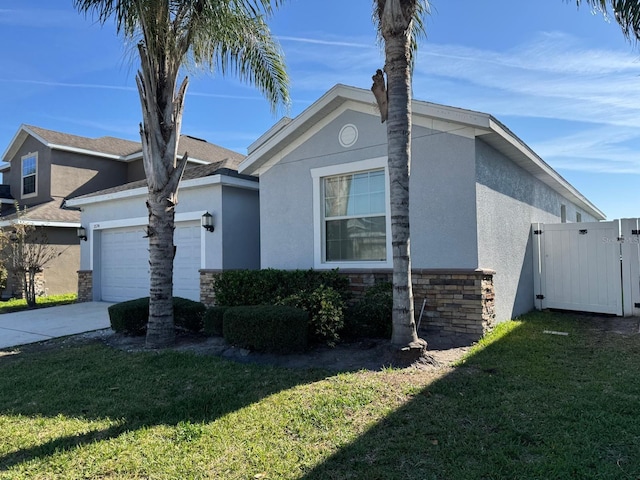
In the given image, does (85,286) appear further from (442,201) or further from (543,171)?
(543,171)

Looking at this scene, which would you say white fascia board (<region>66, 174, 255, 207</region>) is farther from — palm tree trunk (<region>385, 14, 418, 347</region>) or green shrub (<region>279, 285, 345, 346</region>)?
palm tree trunk (<region>385, 14, 418, 347</region>)

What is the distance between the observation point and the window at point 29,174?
19.0 metres

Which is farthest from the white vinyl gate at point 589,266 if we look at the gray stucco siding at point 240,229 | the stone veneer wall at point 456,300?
the gray stucco siding at point 240,229

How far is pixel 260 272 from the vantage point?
8.74m

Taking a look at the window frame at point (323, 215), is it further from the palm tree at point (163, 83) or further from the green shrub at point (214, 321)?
the palm tree at point (163, 83)

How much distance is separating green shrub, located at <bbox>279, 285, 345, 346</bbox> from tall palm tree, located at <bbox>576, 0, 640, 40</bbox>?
6421mm

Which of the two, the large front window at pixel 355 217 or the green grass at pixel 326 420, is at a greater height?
the large front window at pixel 355 217

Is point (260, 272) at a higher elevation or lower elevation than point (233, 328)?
higher

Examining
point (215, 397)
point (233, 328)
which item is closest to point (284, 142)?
point (233, 328)

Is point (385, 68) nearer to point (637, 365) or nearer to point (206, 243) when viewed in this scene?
point (637, 365)

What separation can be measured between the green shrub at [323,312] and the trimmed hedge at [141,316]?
2064 mm

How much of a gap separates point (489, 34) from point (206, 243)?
326 inches

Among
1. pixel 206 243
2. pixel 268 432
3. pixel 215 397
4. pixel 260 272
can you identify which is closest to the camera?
pixel 268 432

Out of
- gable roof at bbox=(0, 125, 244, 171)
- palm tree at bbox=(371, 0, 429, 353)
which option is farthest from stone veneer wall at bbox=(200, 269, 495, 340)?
gable roof at bbox=(0, 125, 244, 171)
